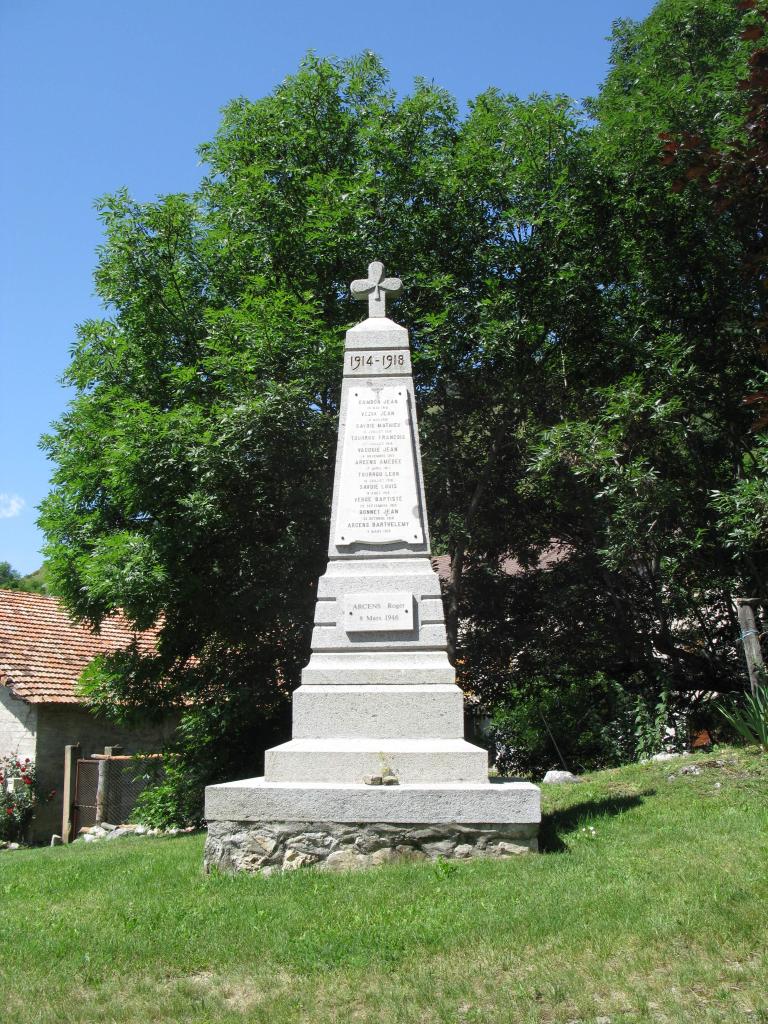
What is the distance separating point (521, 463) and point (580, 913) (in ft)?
30.6

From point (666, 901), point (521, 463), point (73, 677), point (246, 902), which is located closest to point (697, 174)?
point (666, 901)

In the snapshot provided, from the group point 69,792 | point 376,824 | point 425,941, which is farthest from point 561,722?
point 425,941

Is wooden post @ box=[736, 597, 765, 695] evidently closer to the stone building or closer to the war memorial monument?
the war memorial monument

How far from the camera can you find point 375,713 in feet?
21.6

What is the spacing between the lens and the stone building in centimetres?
1525

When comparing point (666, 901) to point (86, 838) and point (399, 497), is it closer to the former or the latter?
point (399, 497)

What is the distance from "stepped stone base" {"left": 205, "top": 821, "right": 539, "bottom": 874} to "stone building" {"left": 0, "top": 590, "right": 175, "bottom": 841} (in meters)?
8.74

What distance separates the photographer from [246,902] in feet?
16.3

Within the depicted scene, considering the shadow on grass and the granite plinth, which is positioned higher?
the granite plinth

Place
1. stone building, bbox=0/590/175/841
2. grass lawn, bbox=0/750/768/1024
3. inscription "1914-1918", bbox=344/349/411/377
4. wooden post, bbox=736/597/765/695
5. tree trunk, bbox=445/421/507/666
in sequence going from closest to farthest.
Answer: grass lawn, bbox=0/750/768/1024
inscription "1914-1918", bbox=344/349/411/377
wooden post, bbox=736/597/765/695
tree trunk, bbox=445/421/507/666
stone building, bbox=0/590/175/841

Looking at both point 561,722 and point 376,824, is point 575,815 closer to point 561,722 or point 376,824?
point 376,824

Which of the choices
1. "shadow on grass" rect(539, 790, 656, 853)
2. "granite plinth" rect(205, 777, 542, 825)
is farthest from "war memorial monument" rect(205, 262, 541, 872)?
"shadow on grass" rect(539, 790, 656, 853)

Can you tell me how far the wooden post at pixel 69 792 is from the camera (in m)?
13.9

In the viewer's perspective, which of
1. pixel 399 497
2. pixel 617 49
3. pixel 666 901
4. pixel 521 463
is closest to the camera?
pixel 666 901
